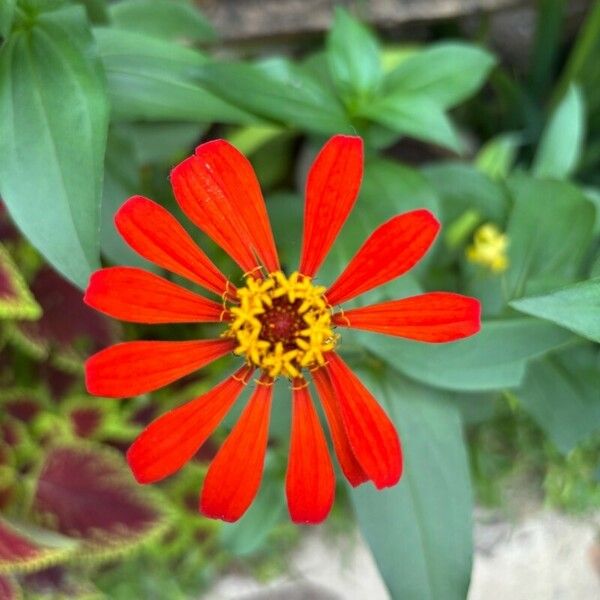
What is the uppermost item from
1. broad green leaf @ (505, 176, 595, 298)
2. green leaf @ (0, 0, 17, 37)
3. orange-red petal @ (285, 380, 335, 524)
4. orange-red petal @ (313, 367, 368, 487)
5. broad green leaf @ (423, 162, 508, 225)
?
broad green leaf @ (423, 162, 508, 225)

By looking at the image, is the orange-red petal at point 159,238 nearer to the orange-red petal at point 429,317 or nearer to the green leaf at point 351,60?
the orange-red petal at point 429,317

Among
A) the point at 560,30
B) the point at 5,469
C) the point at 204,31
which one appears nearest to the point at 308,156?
the point at 204,31

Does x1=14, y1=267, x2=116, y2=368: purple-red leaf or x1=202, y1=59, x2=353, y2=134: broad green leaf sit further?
x1=14, y1=267, x2=116, y2=368: purple-red leaf

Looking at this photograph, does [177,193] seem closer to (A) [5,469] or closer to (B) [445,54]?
(B) [445,54]

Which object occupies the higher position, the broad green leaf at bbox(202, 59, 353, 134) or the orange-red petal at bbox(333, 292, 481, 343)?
the broad green leaf at bbox(202, 59, 353, 134)

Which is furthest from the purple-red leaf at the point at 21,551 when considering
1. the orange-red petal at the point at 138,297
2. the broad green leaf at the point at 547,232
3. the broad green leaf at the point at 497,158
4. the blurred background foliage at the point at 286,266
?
the broad green leaf at the point at 497,158

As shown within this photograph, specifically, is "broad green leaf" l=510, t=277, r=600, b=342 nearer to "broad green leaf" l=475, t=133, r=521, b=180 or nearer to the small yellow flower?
the small yellow flower

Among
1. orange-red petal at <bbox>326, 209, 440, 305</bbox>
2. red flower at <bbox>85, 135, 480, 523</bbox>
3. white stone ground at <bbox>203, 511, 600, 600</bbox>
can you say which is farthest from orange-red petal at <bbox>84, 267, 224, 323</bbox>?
white stone ground at <bbox>203, 511, 600, 600</bbox>
